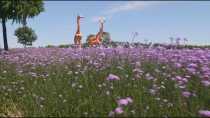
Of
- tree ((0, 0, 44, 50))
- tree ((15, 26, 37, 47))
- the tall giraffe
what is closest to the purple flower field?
the tall giraffe

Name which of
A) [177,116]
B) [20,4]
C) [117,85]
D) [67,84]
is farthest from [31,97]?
[20,4]

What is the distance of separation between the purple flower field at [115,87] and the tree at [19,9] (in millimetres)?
17752

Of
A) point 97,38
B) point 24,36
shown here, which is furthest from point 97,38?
point 24,36

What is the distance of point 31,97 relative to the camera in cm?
760

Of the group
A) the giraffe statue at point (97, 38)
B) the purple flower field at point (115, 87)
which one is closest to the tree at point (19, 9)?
the giraffe statue at point (97, 38)

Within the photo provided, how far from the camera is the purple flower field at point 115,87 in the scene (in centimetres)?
607

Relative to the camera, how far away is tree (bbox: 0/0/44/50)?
27.1 metres

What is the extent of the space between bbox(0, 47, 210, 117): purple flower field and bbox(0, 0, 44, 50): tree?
1775 centimetres

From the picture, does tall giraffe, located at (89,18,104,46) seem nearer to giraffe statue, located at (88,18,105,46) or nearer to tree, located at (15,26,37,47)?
giraffe statue, located at (88,18,105,46)

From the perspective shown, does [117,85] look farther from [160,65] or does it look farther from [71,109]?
[160,65]

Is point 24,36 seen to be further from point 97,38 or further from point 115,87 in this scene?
point 115,87

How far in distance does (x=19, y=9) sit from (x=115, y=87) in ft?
69.4

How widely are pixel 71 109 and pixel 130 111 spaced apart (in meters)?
1.40

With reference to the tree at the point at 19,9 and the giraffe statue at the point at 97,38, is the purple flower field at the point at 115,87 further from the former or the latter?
the tree at the point at 19,9
